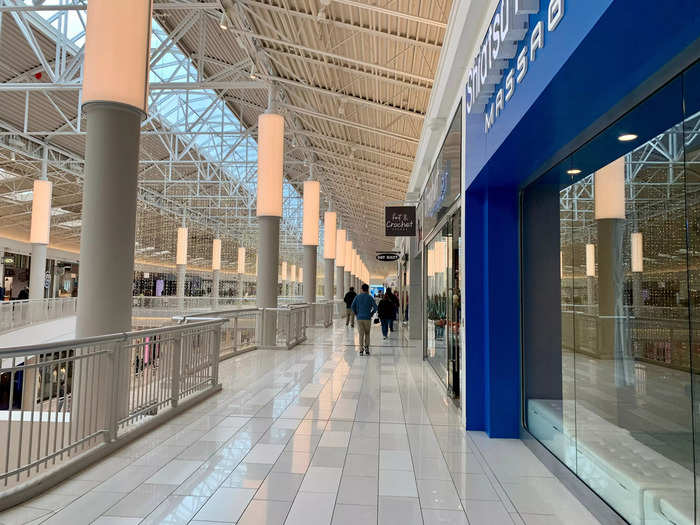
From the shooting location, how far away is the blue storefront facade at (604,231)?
2578 mm

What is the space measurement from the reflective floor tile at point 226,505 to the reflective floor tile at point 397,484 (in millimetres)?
1080

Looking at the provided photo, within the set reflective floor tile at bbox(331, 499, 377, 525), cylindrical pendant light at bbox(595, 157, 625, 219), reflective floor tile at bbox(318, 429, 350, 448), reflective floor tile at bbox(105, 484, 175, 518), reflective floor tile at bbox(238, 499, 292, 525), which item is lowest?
reflective floor tile at bbox(318, 429, 350, 448)

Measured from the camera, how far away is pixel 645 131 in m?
3.15

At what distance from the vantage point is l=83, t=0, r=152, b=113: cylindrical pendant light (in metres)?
5.36

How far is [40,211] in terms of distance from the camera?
18188mm

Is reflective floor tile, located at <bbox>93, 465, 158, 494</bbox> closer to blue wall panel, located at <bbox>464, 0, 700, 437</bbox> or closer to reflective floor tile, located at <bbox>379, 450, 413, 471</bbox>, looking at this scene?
reflective floor tile, located at <bbox>379, 450, 413, 471</bbox>

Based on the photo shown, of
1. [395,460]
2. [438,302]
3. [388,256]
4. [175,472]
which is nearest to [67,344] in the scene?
[175,472]

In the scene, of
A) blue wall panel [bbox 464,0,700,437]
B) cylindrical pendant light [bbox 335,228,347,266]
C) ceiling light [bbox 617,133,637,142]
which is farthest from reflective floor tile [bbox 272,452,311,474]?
cylindrical pendant light [bbox 335,228,347,266]

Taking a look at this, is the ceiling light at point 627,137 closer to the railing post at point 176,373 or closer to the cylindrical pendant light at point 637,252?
the cylindrical pendant light at point 637,252

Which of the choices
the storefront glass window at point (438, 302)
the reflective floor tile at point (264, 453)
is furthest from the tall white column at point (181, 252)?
the reflective floor tile at point (264, 453)

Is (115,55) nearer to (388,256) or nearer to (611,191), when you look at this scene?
(611,191)

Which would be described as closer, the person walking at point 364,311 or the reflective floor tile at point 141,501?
the reflective floor tile at point 141,501

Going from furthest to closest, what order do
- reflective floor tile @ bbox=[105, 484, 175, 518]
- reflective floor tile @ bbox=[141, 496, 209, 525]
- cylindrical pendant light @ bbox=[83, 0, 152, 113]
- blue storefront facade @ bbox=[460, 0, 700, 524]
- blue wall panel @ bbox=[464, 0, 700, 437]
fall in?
cylindrical pendant light @ bbox=[83, 0, 152, 113] < reflective floor tile @ bbox=[105, 484, 175, 518] < reflective floor tile @ bbox=[141, 496, 209, 525] < blue storefront facade @ bbox=[460, 0, 700, 524] < blue wall panel @ bbox=[464, 0, 700, 437]

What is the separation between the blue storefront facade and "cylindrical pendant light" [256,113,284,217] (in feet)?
27.5
